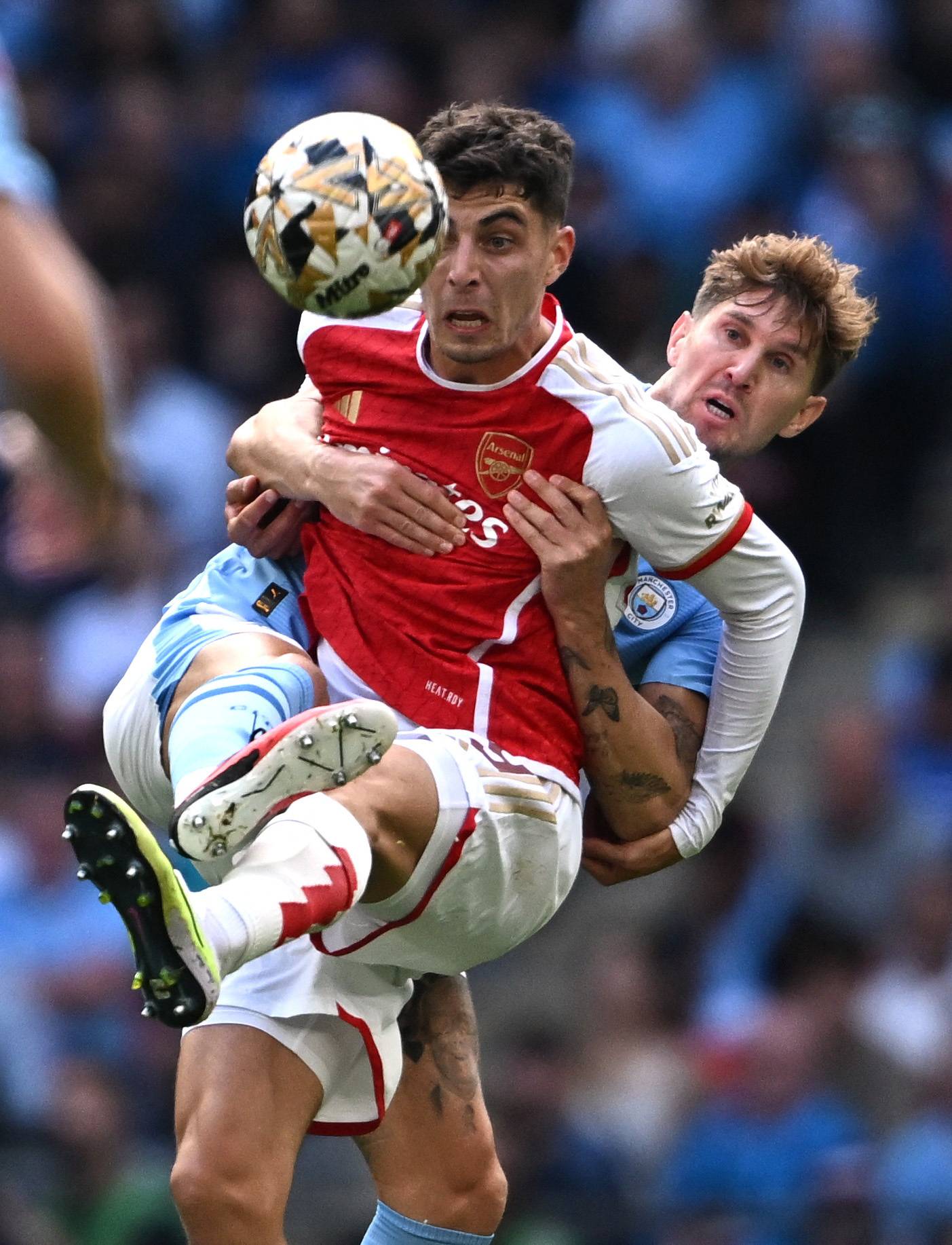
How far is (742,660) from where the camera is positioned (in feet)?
16.6

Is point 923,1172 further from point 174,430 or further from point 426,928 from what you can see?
point 174,430

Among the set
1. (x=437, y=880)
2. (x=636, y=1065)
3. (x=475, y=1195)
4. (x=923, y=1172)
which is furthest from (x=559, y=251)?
(x=923, y=1172)

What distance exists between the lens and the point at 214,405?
32.0 ft

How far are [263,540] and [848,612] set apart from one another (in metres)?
5.14

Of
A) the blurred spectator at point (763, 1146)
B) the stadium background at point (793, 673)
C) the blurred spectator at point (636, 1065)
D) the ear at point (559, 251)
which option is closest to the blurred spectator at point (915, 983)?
the stadium background at point (793, 673)

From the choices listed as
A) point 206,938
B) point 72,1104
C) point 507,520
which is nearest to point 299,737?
point 206,938

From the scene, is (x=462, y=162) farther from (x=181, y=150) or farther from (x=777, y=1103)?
(x=181, y=150)

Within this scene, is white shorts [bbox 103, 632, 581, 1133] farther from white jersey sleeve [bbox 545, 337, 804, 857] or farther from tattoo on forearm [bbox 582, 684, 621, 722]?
white jersey sleeve [bbox 545, 337, 804, 857]

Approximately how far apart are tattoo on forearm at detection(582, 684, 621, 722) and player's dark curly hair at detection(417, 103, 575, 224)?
99 centimetres

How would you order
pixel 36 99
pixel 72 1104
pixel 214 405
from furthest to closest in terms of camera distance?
pixel 36 99 < pixel 214 405 < pixel 72 1104

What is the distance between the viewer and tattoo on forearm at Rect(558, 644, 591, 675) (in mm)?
4906

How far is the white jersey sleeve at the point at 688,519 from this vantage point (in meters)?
4.71

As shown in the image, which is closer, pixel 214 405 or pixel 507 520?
pixel 507 520

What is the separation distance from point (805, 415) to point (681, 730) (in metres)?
0.87
